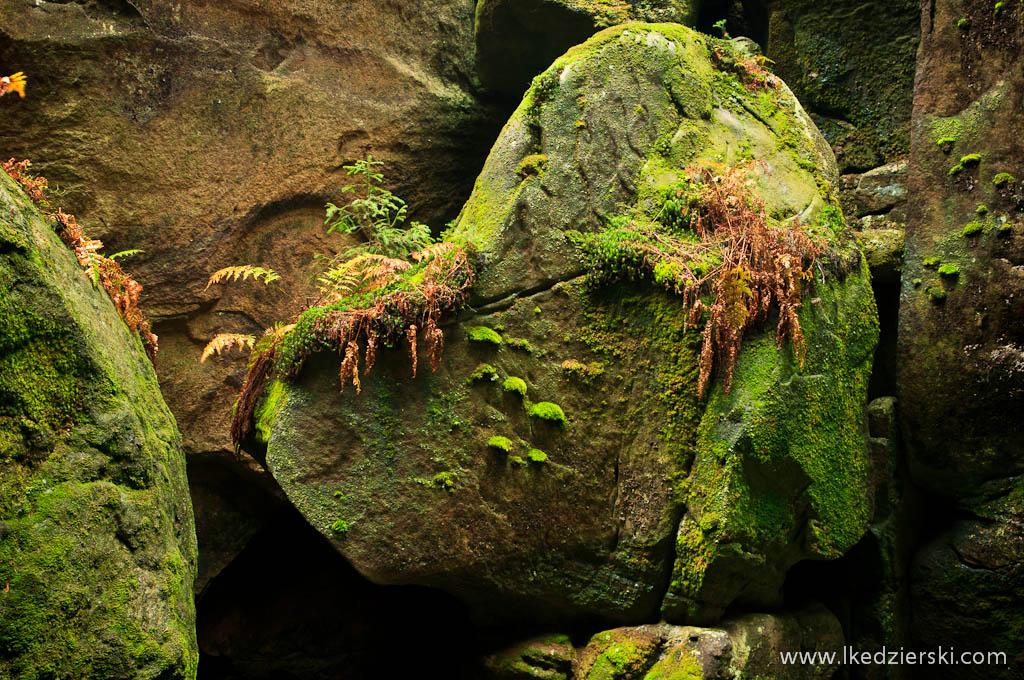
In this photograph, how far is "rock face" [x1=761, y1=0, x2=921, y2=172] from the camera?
7.70 meters

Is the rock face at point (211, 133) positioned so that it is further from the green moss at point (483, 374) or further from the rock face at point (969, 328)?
the rock face at point (969, 328)

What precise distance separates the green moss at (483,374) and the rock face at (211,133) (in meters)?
2.90

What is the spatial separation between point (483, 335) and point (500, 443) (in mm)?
838

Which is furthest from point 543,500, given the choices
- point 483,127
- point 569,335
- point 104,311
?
point 483,127

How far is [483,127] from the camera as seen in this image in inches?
349

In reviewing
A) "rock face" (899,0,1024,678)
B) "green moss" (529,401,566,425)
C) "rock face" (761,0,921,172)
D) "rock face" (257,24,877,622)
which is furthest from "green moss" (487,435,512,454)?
"rock face" (761,0,921,172)

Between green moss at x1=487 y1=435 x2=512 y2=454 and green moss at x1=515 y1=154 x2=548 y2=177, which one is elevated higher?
green moss at x1=515 y1=154 x2=548 y2=177

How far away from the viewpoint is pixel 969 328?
614 cm

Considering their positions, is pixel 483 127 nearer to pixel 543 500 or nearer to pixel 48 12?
pixel 48 12

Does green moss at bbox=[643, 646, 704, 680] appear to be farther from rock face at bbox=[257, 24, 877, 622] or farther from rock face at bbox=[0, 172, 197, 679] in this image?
rock face at bbox=[0, 172, 197, 679]

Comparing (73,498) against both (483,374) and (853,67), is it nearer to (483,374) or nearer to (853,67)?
(483,374)

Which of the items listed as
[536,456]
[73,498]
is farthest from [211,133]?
[73,498]

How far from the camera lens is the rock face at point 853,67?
25.2ft

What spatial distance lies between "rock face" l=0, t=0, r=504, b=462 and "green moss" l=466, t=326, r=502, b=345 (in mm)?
2810
